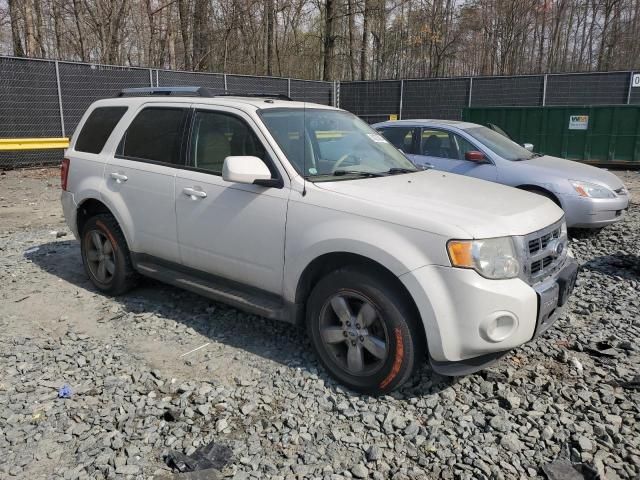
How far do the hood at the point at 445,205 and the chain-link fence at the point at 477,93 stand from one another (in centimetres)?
1552

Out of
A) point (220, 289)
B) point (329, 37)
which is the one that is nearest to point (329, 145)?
point (220, 289)

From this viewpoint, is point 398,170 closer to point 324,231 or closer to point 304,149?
point 304,149

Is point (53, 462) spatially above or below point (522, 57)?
below

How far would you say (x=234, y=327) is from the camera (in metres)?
4.60

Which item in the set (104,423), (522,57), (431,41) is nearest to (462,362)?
(104,423)

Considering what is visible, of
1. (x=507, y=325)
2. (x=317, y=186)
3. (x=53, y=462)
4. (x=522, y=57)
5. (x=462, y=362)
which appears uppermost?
(x=522, y=57)

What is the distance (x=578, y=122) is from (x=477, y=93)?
4.52 meters

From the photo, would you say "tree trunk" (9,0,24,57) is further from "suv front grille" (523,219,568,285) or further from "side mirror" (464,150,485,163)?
"suv front grille" (523,219,568,285)

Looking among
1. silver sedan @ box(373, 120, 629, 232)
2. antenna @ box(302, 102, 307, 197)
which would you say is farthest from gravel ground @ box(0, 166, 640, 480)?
silver sedan @ box(373, 120, 629, 232)

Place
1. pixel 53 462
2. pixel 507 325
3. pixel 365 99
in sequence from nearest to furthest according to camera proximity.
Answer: pixel 53 462, pixel 507 325, pixel 365 99

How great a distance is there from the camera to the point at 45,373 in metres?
3.82

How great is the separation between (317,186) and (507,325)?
151cm

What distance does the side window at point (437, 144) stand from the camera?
8062 mm

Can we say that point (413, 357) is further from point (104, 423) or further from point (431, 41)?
point (431, 41)
